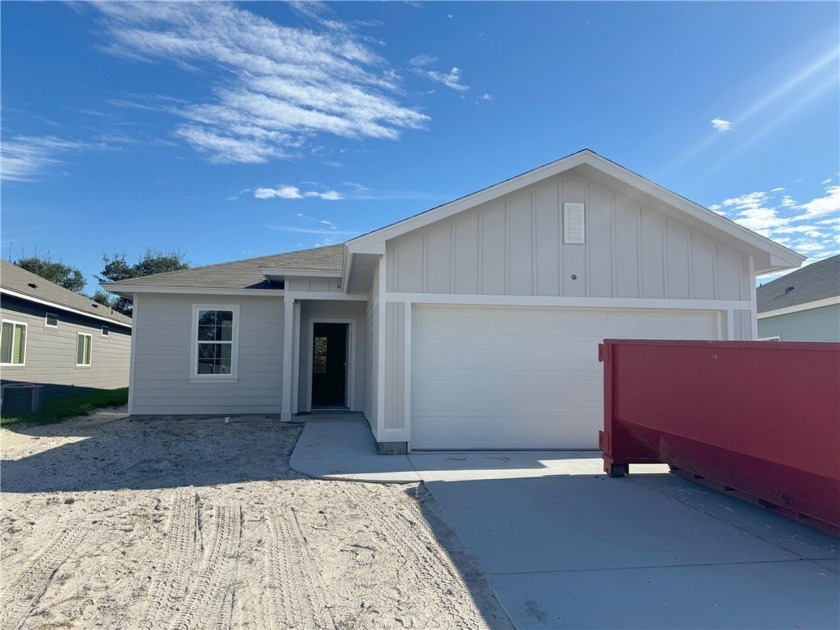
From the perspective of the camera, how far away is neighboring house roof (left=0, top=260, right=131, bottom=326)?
13111mm

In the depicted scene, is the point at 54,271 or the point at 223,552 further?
the point at 54,271

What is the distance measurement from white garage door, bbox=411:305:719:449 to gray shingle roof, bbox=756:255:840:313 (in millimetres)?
8201

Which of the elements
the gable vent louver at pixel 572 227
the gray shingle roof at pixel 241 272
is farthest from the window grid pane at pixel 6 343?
the gable vent louver at pixel 572 227

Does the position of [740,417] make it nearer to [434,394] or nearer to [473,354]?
[473,354]

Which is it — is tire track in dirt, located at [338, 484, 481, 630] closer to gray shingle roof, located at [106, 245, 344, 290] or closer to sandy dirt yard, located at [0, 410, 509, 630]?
sandy dirt yard, located at [0, 410, 509, 630]

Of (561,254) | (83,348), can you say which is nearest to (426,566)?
(561,254)

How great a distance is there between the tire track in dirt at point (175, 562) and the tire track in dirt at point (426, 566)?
1.45 meters

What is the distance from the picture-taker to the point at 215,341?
12523 mm

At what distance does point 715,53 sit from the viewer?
8398 millimetres

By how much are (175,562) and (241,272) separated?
10695 mm

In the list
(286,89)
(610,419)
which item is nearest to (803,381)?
(610,419)

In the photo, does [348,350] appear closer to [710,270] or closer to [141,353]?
[141,353]

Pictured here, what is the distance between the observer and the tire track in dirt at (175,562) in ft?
10.0

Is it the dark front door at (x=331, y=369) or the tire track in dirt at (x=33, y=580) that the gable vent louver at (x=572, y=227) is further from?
the dark front door at (x=331, y=369)
